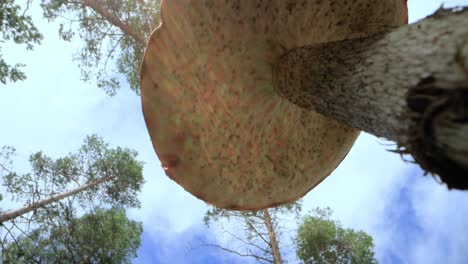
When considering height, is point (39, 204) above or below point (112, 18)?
below

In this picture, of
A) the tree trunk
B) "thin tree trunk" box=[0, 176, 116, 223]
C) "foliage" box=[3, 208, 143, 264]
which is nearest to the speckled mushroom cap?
"thin tree trunk" box=[0, 176, 116, 223]

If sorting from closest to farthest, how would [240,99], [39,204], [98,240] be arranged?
[240,99] → [39,204] → [98,240]

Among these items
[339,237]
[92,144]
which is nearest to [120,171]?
[92,144]

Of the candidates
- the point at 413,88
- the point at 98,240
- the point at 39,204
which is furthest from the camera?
the point at 98,240

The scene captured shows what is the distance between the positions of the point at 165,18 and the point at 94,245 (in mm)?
11448

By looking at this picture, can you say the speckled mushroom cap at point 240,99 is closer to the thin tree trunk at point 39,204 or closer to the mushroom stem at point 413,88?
the mushroom stem at point 413,88

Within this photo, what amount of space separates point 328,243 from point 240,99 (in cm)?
990

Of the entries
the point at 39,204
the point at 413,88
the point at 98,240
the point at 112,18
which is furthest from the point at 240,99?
the point at 98,240

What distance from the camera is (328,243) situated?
1134 cm

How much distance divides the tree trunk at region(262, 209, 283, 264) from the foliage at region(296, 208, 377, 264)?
7.13ft

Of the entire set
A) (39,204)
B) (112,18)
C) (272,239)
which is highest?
(112,18)

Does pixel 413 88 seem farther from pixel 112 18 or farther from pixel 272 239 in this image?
pixel 112 18

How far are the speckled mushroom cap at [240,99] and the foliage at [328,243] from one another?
8.50 m

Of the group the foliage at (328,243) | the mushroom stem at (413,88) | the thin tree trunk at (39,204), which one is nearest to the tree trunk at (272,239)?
the foliage at (328,243)
